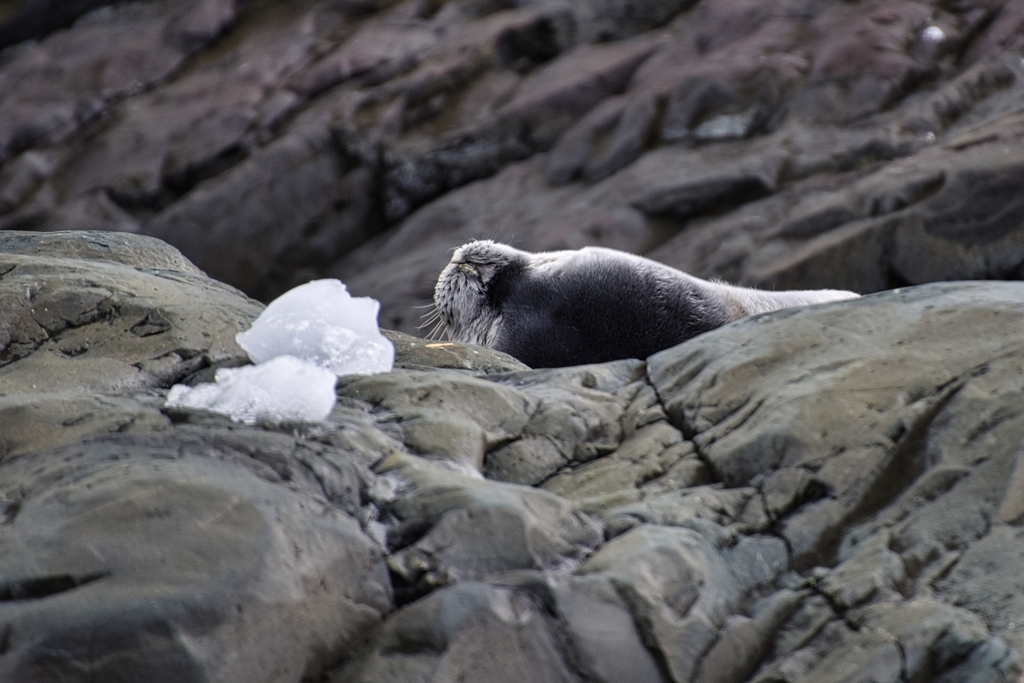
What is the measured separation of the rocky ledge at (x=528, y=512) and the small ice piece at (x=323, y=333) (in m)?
0.10

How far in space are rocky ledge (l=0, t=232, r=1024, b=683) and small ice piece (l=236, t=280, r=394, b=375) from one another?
10 centimetres

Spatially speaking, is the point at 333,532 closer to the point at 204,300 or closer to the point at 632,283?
the point at 204,300

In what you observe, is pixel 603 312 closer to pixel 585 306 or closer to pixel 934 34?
pixel 585 306

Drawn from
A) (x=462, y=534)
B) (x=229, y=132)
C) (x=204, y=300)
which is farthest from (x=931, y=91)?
(x=462, y=534)

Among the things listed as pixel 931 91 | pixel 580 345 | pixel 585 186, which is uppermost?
pixel 580 345

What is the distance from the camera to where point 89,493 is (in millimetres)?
2049

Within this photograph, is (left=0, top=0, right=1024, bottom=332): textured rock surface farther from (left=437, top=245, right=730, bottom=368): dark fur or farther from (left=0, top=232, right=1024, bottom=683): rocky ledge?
(left=0, top=232, right=1024, bottom=683): rocky ledge

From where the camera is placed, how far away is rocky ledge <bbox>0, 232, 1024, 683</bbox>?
192cm

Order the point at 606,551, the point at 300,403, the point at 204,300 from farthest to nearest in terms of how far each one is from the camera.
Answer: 1. the point at 204,300
2. the point at 300,403
3. the point at 606,551

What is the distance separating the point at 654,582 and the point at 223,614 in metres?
0.85

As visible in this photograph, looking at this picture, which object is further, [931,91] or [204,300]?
[931,91]

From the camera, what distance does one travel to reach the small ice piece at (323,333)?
290 cm

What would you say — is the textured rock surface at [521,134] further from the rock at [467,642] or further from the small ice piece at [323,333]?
the rock at [467,642]

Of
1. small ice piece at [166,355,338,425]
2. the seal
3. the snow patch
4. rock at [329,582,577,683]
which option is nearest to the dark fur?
the seal
